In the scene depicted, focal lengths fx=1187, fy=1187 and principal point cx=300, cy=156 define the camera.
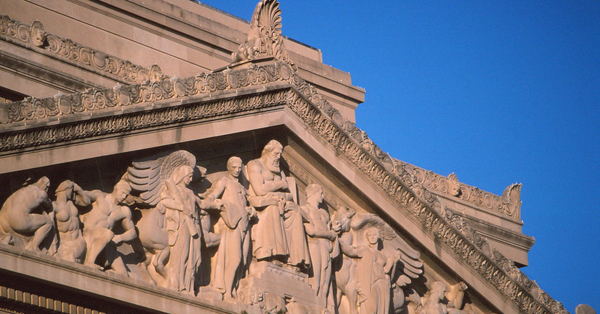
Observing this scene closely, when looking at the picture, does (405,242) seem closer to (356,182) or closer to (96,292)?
(356,182)

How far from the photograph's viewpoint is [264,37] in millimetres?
20094

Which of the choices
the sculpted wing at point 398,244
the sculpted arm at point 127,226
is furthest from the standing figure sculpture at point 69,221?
the sculpted wing at point 398,244

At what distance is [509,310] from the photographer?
2292cm

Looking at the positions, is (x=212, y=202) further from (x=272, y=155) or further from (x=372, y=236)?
(x=372, y=236)

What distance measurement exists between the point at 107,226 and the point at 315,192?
14.6 feet

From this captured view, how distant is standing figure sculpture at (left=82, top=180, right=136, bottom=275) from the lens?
16562 millimetres

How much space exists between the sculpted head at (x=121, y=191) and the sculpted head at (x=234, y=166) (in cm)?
215

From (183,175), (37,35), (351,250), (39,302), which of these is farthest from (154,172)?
(37,35)

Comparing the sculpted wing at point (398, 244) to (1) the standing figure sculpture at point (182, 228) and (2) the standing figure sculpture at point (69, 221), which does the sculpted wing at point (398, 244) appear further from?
(2) the standing figure sculpture at point (69, 221)

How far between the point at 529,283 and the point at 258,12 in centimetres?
786

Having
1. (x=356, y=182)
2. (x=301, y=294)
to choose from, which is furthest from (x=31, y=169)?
(x=356, y=182)

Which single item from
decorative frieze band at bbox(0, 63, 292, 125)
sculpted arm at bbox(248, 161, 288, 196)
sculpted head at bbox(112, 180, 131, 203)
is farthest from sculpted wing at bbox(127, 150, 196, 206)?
sculpted arm at bbox(248, 161, 288, 196)

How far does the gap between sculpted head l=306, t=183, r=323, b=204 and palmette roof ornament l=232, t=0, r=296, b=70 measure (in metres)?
2.13

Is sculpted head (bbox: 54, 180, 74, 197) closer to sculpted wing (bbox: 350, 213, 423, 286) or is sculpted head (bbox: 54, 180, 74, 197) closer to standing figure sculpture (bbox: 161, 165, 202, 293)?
standing figure sculpture (bbox: 161, 165, 202, 293)
